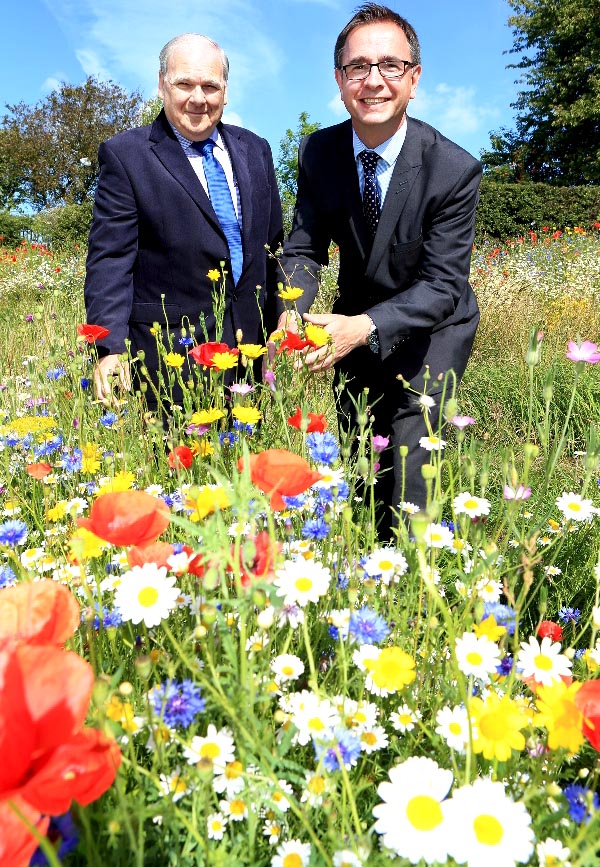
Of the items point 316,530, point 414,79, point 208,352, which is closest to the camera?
point 316,530

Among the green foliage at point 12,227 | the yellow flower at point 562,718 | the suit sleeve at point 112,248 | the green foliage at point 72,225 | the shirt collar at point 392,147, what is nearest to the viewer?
the yellow flower at point 562,718

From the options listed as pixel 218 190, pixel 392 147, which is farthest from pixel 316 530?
pixel 218 190

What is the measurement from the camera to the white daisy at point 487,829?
23.8 inches

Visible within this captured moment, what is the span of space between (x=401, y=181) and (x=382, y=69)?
0.39 metres

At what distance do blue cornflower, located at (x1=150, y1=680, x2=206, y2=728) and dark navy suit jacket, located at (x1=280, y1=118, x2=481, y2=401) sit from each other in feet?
5.46

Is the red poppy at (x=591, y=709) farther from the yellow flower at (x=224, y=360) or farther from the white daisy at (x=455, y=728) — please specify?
the yellow flower at (x=224, y=360)

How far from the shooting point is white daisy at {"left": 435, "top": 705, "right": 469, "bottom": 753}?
2.82ft

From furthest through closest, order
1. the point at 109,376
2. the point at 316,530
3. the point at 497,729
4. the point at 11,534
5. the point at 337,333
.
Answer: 1. the point at 109,376
2. the point at 337,333
3. the point at 11,534
4. the point at 316,530
5. the point at 497,729

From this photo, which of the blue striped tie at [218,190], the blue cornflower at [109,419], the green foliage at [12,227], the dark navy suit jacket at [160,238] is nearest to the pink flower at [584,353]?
the blue cornflower at [109,419]

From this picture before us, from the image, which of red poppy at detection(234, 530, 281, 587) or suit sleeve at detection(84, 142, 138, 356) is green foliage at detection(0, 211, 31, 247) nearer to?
suit sleeve at detection(84, 142, 138, 356)

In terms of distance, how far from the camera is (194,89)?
8.72ft

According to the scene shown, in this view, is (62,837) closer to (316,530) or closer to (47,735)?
(47,735)

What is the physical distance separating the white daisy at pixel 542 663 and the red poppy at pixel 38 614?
641mm

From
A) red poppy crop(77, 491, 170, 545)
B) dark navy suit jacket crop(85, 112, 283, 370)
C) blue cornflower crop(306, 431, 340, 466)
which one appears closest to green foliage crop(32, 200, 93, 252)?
dark navy suit jacket crop(85, 112, 283, 370)
